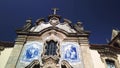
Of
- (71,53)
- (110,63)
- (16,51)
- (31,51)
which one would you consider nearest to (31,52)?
(31,51)

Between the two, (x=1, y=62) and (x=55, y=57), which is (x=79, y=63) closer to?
(x=55, y=57)

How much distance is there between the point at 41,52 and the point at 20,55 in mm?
2078

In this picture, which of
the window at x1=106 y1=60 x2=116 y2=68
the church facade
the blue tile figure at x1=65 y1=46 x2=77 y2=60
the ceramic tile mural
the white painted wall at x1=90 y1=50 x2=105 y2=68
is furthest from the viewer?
the window at x1=106 y1=60 x2=116 y2=68

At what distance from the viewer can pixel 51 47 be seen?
19984 millimetres

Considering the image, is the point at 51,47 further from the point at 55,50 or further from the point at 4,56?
the point at 4,56

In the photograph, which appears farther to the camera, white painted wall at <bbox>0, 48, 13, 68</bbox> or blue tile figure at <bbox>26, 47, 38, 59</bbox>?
blue tile figure at <bbox>26, 47, 38, 59</bbox>

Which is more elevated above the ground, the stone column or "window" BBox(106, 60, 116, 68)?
the stone column

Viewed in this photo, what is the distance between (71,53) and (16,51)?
5.47 m

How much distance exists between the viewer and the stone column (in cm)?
1839

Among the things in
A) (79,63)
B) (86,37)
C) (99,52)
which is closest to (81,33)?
(86,37)

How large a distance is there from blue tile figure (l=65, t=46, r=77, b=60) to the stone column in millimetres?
4716

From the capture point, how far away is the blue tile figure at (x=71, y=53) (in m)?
19.2

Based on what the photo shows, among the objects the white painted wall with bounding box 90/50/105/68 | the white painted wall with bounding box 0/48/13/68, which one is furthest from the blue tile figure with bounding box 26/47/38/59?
the white painted wall with bounding box 90/50/105/68

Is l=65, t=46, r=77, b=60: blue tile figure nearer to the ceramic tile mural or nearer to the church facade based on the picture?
the church facade
